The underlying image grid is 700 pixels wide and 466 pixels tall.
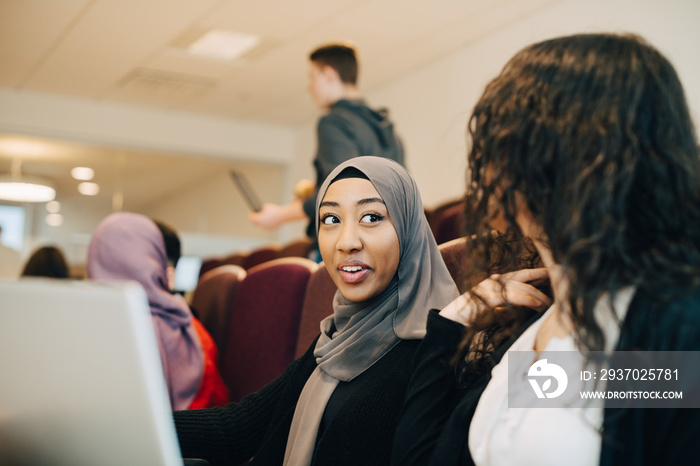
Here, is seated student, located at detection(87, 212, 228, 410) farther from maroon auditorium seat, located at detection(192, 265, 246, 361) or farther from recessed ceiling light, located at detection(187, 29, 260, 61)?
recessed ceiling light, located at detection(187, 29, 260, 61)

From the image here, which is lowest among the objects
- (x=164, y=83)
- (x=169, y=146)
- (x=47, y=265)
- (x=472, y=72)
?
(x=47, y=265)

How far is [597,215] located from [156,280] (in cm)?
155

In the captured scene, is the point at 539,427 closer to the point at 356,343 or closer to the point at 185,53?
the point at 356,343

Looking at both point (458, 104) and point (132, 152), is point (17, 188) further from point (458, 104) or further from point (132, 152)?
point (458, 104)

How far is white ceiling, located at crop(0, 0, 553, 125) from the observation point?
429 centimetres

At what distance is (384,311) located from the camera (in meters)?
1.17

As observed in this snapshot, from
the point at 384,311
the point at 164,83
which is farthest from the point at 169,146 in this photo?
the point at 384,311

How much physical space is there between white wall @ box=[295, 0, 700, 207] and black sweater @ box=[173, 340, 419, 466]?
215cm

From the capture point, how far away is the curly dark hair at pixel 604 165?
713 mm

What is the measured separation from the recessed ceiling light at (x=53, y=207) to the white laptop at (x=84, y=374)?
6490mm

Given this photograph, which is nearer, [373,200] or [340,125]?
[373,200]

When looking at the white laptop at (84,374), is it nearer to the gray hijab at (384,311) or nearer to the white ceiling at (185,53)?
the gray hijab at (384,311)

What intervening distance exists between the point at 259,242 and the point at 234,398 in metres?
5.45

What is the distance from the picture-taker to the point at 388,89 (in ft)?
19.5
